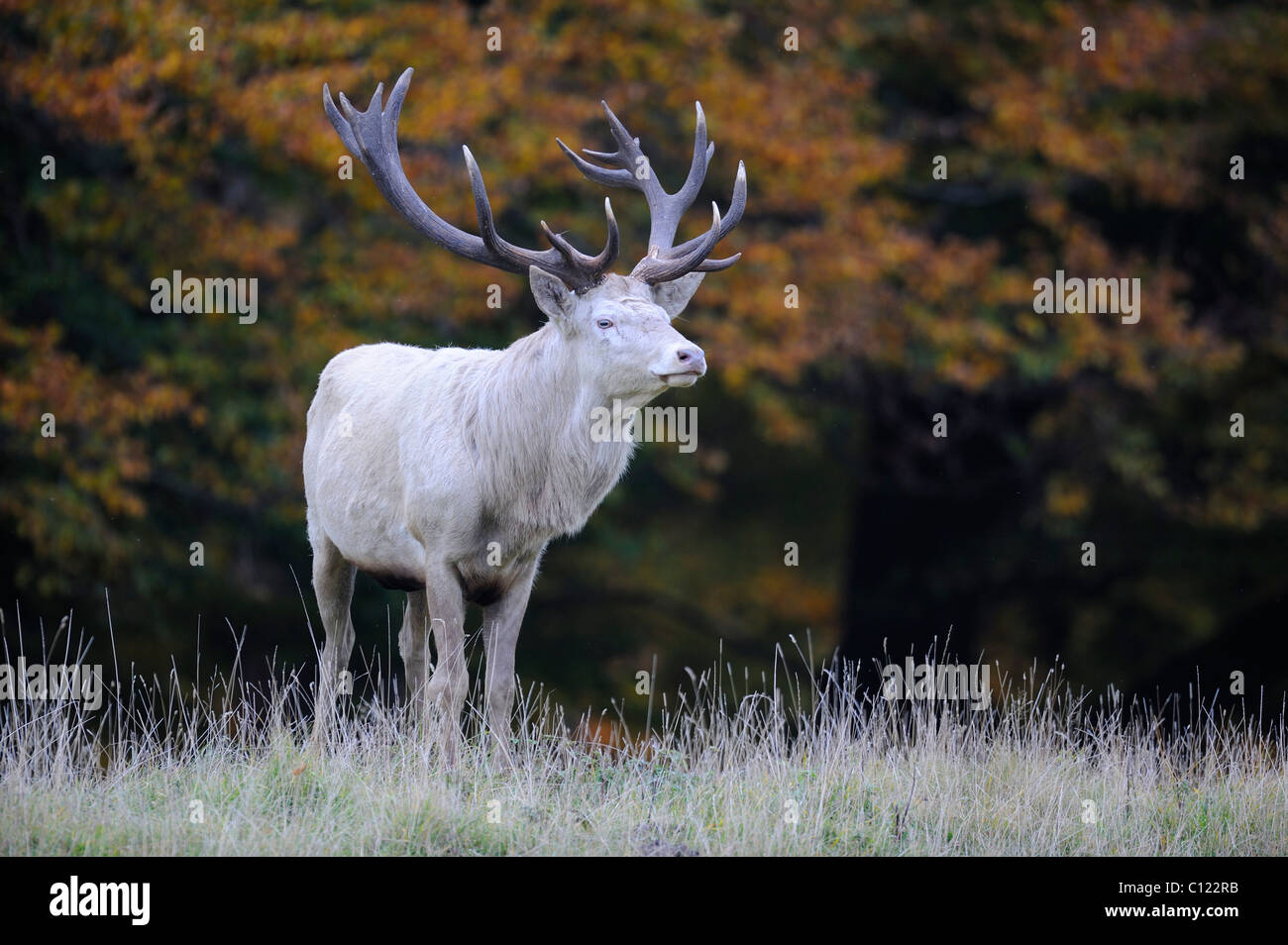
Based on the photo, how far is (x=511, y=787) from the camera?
537 cm

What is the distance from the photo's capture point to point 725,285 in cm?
1193

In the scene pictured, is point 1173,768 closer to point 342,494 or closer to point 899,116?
point 342,494

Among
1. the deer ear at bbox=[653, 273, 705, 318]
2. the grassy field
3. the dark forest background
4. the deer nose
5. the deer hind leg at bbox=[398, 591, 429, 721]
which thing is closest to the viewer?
the grassy field

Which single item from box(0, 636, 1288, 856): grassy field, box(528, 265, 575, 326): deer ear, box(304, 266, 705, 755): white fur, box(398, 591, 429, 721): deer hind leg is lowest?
box(0, 636, 1288, 856): grassy field

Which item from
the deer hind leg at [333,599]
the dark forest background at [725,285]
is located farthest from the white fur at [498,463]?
the dark forest background at [725,285]

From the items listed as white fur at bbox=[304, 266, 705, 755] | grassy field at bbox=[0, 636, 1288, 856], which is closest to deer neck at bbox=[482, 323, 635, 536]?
white fur at bbox=[304, 266, 705, 755]

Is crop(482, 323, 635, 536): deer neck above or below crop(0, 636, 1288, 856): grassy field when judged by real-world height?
above

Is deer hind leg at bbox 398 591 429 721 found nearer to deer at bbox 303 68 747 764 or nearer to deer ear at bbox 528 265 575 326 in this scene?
deer at bbox 303 68 747 764

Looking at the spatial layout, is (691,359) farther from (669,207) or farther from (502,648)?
(502,648)

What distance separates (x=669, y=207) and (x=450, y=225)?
0.97 metres

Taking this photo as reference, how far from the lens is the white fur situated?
19.1 feet

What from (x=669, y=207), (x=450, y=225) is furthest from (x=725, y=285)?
(x=450, y=225)

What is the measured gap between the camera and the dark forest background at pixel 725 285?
35.4 feet

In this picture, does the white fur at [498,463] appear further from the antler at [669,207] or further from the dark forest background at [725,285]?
the dark forest background at [725,285]
